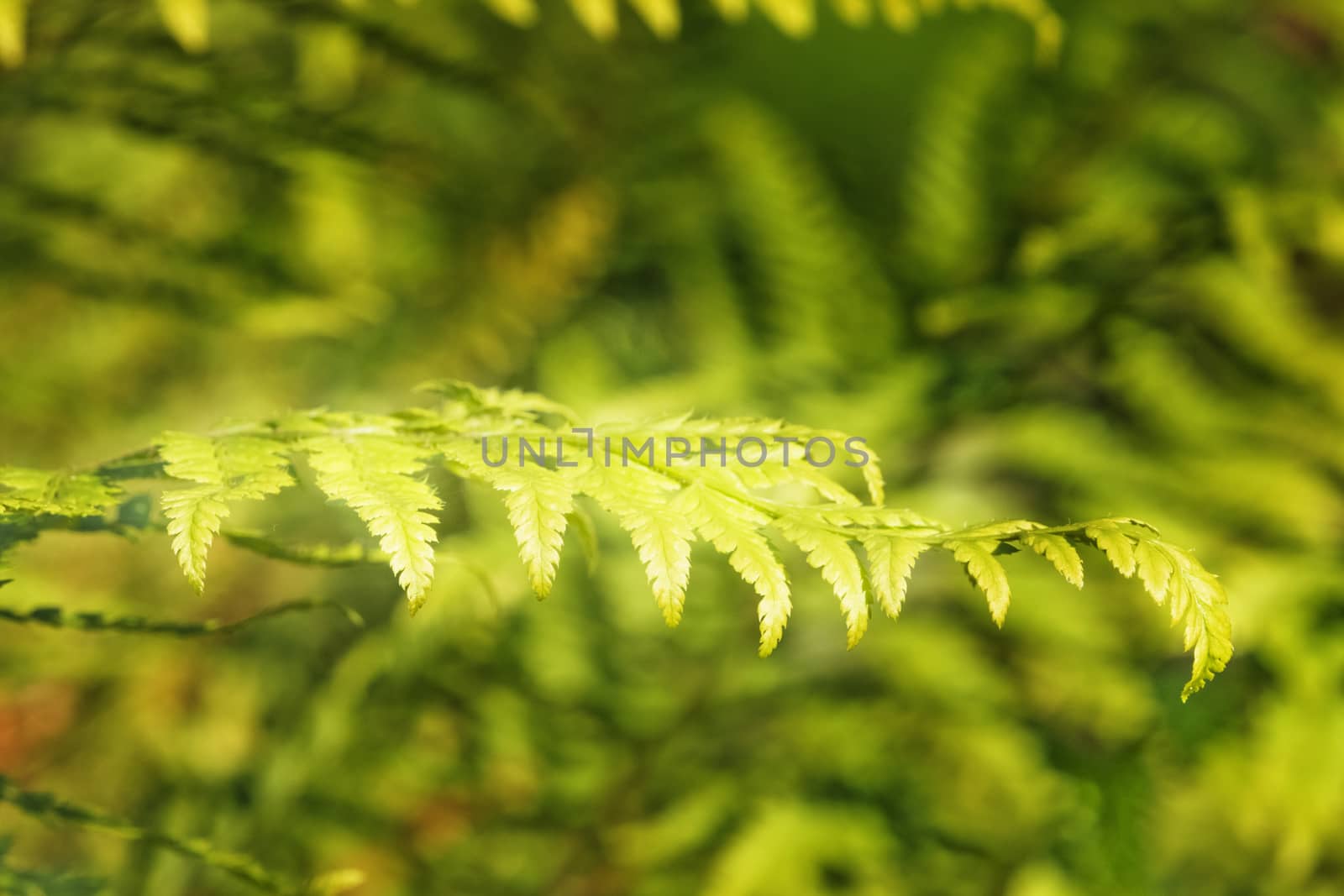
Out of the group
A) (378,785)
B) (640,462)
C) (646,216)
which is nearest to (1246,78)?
(646,216)

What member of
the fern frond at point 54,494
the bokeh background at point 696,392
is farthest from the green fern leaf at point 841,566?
the bokeh background at point 696,392

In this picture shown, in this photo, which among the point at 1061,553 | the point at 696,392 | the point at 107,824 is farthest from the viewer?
the point at 696,392

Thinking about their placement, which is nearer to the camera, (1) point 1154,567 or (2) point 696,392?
(1) point 1154,567

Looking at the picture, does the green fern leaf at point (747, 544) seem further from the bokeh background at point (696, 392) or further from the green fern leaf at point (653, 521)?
the bokeh background at point (696, 392)

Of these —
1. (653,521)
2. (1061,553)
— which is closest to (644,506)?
(653,521)

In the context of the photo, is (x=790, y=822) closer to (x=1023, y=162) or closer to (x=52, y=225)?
(x=1023, y=162)

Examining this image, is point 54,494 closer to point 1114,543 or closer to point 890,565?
point 890,565
